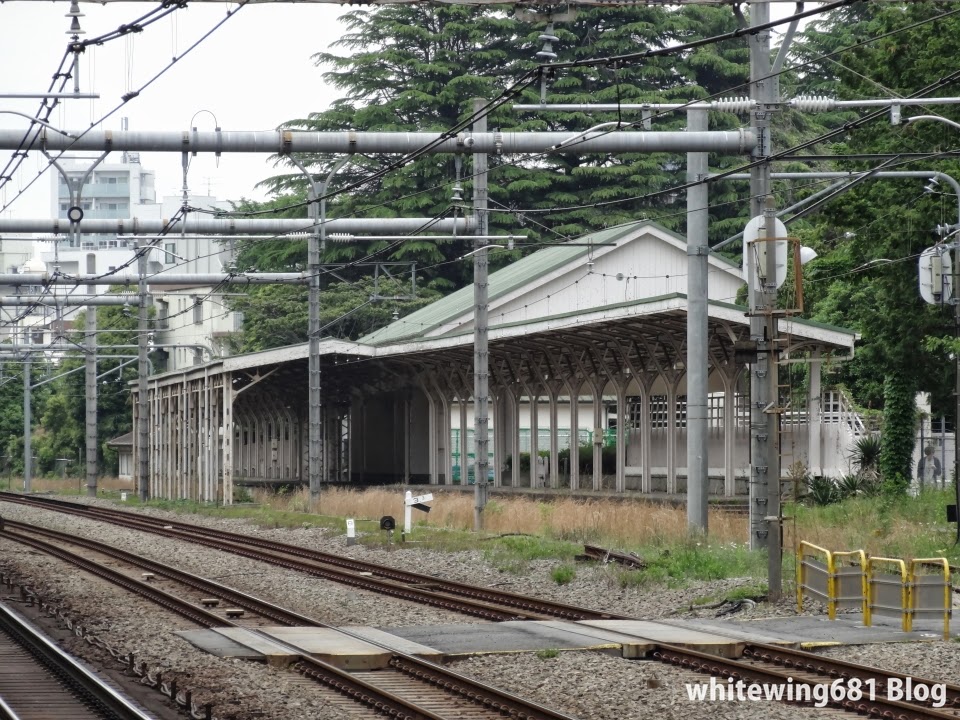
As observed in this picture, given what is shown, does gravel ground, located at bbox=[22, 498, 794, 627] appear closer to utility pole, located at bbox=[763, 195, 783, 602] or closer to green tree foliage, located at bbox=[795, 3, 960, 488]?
utility pole, located at bbox=[763, 195, 783, 602]

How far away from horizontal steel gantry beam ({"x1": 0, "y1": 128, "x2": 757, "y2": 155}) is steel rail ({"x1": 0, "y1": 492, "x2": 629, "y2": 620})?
19.3 feet

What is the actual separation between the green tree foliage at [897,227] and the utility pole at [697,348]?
6.47 metres

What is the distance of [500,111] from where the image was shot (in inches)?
2323

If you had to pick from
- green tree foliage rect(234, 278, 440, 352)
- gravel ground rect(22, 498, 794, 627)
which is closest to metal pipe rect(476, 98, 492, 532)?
gravel ground rect(22, 498, 794, 627)

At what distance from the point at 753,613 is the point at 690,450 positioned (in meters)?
5.94

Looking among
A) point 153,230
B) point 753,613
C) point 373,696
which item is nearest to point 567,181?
point 153,230

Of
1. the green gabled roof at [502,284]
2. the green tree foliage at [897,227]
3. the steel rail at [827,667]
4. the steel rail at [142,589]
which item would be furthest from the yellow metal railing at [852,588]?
the green gabled roof at [502,284]

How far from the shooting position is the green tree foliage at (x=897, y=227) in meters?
30.9

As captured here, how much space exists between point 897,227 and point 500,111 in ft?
97.2

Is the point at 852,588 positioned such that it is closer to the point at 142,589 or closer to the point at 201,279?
the point at 142,589

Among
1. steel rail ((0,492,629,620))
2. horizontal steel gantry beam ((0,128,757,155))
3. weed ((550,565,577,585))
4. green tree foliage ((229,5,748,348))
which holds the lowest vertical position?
steel rail ((0,492,629,620))

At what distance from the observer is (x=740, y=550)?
21.4 m

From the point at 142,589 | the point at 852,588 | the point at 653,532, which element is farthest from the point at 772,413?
the point at 142,589

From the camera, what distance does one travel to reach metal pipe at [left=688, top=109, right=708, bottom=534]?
22.8m
